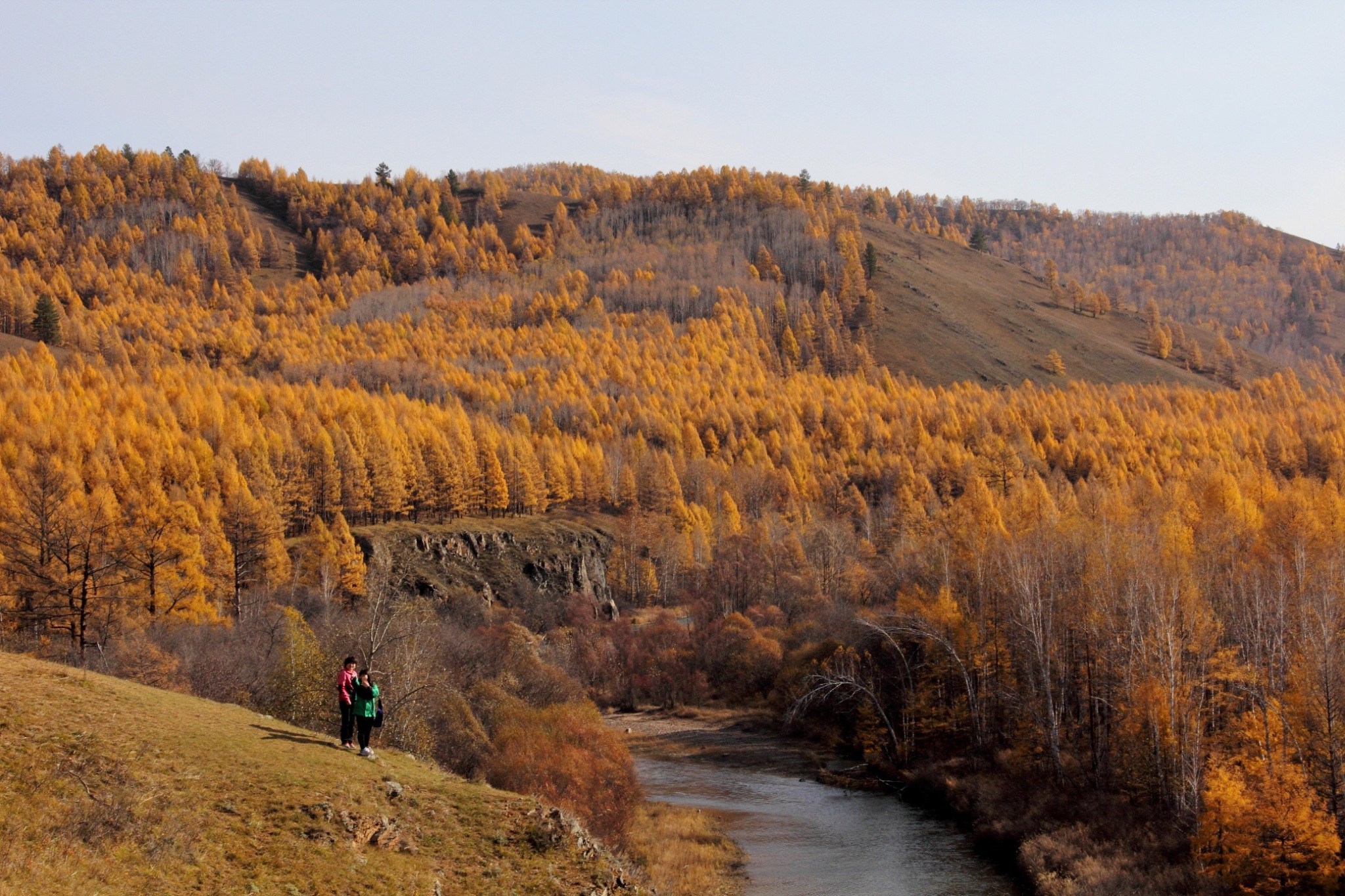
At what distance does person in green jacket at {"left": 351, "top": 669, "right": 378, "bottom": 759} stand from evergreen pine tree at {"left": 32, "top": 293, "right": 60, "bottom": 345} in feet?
628

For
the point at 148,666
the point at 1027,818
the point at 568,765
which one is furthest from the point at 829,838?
the point at 148,666

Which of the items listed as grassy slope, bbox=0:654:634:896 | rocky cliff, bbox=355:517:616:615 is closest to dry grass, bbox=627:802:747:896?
grassy slope, bbox=0:654:634:896

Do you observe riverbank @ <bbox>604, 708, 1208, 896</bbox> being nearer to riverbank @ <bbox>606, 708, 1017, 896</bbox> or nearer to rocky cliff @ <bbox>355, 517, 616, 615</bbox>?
riverbank @ <bbox>606, 708, 1017, 896</bbox>

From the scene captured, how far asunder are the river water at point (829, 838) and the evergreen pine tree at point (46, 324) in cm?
17265

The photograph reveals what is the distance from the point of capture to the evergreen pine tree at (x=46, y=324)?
180125 millimetres

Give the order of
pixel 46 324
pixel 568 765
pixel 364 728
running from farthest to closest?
pixel 46 324 < pixel 568 765 < pixel 364 728

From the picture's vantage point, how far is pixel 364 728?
24.3 metres

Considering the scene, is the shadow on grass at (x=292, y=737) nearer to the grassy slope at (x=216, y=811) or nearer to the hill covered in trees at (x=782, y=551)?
the grassy slope at (x=216, y=811)

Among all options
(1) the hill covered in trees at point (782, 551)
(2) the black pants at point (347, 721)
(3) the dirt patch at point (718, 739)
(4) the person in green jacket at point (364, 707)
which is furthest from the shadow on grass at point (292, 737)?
(3) the dirt patch at point (718, 739)

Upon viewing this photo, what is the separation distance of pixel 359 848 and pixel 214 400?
396 ft

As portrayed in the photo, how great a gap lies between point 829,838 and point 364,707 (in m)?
27.6

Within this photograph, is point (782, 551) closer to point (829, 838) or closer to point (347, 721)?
point (829, 838)

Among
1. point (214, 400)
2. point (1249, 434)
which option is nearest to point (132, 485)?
point (214, 400)

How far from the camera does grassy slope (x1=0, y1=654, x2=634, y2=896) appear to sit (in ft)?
52.7
